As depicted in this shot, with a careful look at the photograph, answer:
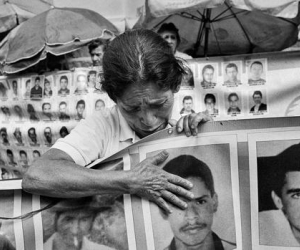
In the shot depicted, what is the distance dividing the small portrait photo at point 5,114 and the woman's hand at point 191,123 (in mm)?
1589

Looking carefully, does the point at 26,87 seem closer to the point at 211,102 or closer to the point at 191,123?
the point at 211,102

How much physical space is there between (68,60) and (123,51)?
1437 millimetres

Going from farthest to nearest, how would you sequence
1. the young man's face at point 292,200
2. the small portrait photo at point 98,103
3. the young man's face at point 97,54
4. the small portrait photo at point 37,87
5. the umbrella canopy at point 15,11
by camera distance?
the umbrella canopy at point 15,11
the young man's face at point 97,54
the small portrait photo at point 37,87
the small portrait photo at point 98,103
the young man's face at point 292,200

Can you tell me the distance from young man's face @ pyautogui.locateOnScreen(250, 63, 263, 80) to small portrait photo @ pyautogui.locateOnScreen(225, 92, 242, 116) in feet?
0.35

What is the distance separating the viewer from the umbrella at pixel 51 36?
7.76 feet

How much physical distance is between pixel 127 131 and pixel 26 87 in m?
1.36

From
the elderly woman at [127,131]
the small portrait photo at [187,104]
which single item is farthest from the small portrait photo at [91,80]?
the elderly woman at [127,131]

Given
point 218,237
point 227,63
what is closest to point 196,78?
point 227,63

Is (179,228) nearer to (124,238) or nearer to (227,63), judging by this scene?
(124,238)

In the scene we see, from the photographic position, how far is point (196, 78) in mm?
2188

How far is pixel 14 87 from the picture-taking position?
97.0 inches

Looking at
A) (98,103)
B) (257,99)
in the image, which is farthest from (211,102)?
(98,103)

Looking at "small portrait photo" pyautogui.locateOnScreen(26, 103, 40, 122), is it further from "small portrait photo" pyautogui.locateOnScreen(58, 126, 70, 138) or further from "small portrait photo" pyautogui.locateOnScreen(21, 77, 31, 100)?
"small portrait photo" pyautogui.locateOnScreen(58, 126, 70, 138)

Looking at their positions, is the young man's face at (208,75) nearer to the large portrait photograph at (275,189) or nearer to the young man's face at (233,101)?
the young man's face at (233,101)
